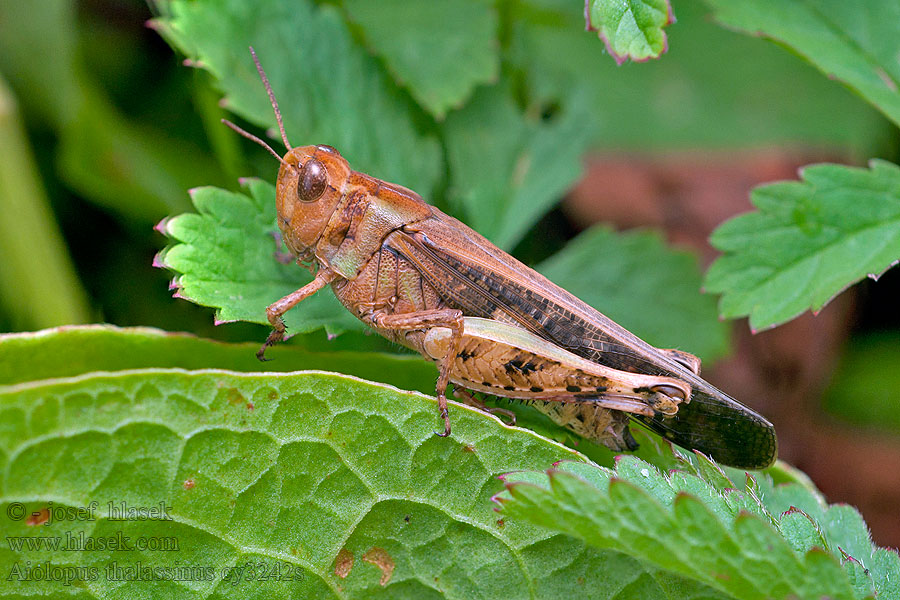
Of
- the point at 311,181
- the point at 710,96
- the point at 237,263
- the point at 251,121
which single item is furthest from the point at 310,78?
the point at 710,96

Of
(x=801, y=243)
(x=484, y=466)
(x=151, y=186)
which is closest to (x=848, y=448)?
(x=801, y=243)

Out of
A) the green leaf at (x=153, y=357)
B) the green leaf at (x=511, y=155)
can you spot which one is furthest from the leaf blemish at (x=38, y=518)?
the green leaf at (x=511, y=155)

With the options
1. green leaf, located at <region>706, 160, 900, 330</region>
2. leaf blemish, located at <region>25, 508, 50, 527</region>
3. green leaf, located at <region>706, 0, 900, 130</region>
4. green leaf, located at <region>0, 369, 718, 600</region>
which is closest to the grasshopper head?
green leaf, located at <region>0, 369, 718, 600</region>

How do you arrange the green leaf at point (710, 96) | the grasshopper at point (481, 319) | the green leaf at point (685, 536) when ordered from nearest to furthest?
the green leaf at point (685, 536) < the grasshopper at point (481, 319) < the green leaf at point (710, 96)

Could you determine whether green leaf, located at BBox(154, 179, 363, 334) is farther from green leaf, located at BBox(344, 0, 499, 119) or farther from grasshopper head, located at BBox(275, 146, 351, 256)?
green leaf, located at BBox(344, 0, 499, 119)

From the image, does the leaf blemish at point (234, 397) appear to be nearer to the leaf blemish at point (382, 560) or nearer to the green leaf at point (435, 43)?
the leaf blemish at point (382, 560)

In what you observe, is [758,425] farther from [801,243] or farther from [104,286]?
[104,286]
